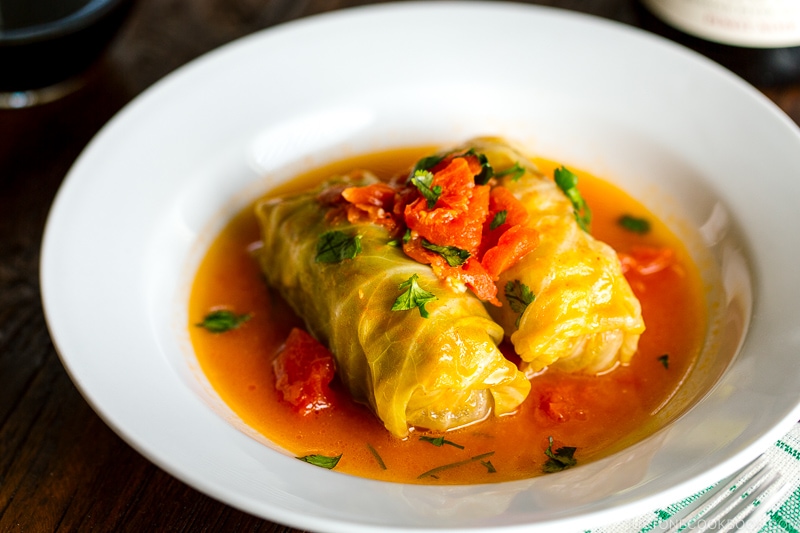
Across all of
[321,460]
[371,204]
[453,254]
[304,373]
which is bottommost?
[304,373]

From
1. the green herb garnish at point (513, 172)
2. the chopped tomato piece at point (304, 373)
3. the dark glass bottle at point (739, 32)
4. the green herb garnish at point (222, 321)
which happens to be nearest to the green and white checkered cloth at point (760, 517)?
the chopped tomato piece at point (304, 373)

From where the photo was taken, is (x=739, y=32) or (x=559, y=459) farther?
(x=739, y=32)

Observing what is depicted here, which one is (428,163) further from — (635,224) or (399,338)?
(635,224)

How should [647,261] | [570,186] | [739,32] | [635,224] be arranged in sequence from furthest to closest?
[739,32] → [635,224] → [647,261] → [570,186]

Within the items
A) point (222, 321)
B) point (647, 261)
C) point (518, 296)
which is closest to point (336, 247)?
point (222, 321)

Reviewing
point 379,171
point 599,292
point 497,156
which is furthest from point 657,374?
point 379,171

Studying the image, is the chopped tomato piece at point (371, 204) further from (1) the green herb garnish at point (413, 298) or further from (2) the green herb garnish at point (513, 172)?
(2) the green herb garnish at point (513, 172)

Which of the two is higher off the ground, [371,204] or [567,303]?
[567,303]
